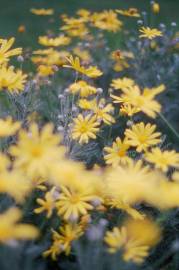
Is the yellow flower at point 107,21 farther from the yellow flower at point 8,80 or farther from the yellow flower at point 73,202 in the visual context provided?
the yellow flower at point 73,202

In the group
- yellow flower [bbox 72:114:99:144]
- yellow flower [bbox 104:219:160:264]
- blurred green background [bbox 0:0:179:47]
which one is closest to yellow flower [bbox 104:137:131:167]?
yellow flower [bbox 72:114:99:144]

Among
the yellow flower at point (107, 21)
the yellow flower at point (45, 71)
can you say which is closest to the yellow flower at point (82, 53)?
the yellow flower at point (107, 21)

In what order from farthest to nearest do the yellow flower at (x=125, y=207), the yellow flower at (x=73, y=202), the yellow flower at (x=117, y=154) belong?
the yellow flower at (x=117, y=154), the yellow flower at (x=125, y=207), the yellow flower at (x=73, y=202)

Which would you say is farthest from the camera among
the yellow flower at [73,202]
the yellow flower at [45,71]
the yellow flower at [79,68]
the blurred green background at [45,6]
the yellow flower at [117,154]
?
the blurred green background at [45,6]

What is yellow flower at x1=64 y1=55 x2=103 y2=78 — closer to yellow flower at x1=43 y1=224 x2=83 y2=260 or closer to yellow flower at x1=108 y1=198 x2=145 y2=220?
yellow flower at x1=108 y1=198 x2=145 y2=220

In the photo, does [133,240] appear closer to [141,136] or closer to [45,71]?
[141,136]

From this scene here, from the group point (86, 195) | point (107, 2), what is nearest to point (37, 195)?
point (86, 195)
